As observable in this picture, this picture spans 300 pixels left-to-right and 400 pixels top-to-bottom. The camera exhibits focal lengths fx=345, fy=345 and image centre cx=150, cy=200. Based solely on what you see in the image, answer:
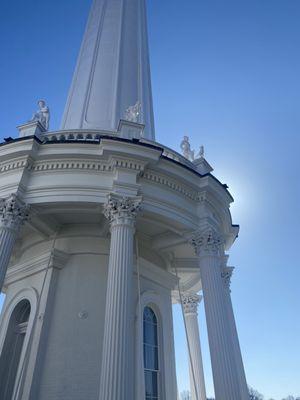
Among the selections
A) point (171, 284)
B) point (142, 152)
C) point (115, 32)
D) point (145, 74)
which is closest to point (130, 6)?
point (115, 32)

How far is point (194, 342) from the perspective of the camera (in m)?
19.6

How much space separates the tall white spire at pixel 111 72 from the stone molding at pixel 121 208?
8.85 meters

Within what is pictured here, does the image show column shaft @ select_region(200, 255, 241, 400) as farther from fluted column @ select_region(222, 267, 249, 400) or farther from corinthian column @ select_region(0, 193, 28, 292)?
corinthian column @ select_region(0, 193, 28, 292)

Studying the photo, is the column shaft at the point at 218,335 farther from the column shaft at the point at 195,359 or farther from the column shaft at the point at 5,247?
the column shaft at the point at 5,247

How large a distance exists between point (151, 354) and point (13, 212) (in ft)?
27.9

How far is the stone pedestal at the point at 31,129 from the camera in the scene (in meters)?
14.9

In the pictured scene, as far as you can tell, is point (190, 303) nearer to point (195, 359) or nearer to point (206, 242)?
point (195, 359)

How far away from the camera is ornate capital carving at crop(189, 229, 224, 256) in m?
14.4

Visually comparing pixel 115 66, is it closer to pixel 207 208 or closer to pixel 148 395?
pixel 207 208

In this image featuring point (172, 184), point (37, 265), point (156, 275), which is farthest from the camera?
point (156, 275)

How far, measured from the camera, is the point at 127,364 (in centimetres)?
957

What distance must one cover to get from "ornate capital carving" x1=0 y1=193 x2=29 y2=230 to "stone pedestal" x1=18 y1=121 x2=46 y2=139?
3296 mm

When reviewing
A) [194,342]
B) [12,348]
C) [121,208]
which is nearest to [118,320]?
[121,208]

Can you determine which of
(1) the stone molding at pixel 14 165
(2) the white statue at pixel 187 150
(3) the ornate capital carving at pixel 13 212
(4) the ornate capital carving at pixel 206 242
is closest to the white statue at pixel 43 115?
(1) the stone molding at pixel 14 165
